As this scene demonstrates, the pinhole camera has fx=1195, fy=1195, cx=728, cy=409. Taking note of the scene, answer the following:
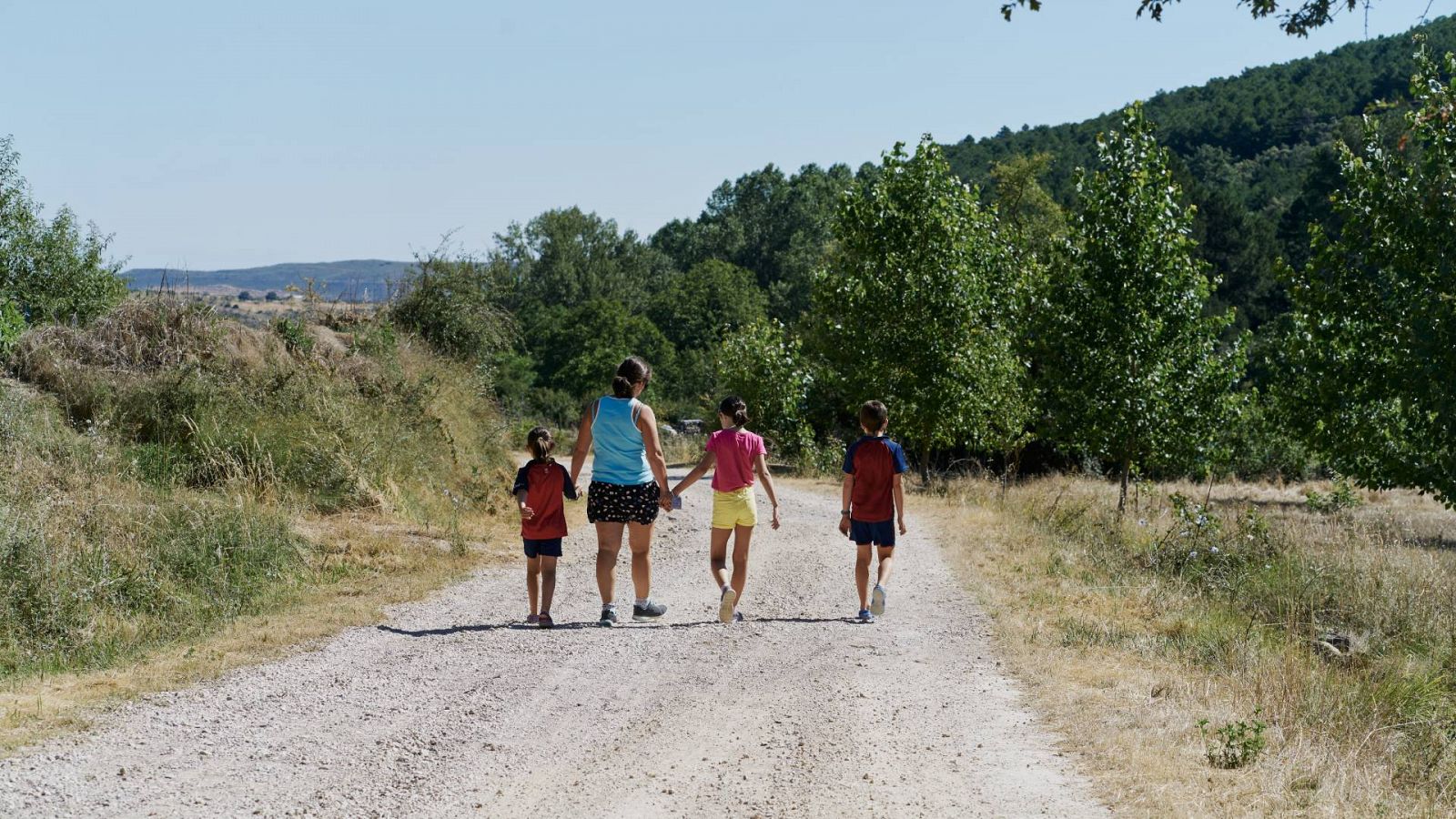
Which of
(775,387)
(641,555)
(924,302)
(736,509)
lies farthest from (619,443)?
(775,387)

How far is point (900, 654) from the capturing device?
8.70m

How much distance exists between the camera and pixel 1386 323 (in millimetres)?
19016

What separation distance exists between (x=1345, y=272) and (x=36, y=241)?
29.0m

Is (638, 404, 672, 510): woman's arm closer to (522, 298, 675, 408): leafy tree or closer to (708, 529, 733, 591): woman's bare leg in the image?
(708, 529, 733, 591): woman's bare leg

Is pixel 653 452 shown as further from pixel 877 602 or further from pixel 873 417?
pixel 877 602

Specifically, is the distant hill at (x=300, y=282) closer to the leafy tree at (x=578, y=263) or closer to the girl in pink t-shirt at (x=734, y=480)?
the girl in pink t-shirt at (x=734, y=480)

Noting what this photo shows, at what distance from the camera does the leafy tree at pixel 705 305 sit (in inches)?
3046

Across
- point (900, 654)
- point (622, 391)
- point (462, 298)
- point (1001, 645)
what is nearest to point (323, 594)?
point (622, 391)

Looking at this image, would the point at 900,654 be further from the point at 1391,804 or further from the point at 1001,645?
the point at 1391,804

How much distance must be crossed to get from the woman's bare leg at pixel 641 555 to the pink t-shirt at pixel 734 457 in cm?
78

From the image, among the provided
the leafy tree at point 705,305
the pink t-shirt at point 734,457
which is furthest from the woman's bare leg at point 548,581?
the leafy tree at point 705,305

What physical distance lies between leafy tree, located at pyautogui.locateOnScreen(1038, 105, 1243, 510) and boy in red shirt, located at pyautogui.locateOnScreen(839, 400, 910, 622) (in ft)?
44.0

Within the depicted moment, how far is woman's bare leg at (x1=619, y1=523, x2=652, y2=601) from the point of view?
377 inches

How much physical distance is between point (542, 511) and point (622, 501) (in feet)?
2.40
